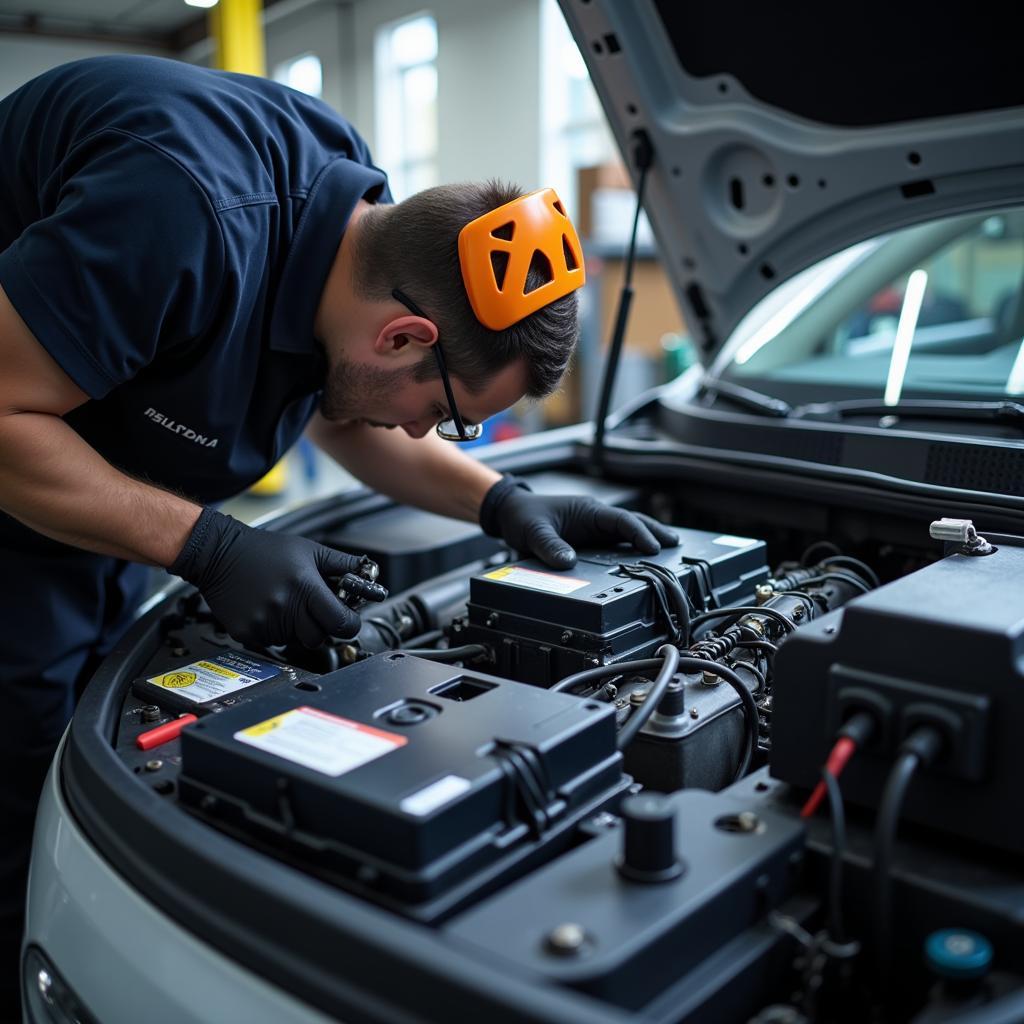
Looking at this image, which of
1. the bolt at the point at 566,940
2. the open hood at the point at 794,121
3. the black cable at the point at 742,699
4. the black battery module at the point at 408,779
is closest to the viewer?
the bolt at the point at 566,940

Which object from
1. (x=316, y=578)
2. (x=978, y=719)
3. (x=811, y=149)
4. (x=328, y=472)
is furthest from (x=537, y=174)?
(x=978, y=719)

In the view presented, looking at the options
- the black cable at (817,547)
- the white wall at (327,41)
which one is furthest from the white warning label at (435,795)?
the white wall at (327,41)

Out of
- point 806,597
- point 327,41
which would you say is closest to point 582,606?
point 806,597

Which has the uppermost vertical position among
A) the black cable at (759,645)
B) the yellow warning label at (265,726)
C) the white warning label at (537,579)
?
the yellow warning label at (265,726)

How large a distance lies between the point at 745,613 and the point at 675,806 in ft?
1.82

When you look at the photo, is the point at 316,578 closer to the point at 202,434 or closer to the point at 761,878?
the point at 202,434

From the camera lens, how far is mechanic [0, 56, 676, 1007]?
122 cm

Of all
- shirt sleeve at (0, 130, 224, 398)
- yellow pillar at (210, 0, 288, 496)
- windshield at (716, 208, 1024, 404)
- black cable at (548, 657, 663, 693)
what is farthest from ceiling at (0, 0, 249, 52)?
black cable at (548, 657, 663, 693)

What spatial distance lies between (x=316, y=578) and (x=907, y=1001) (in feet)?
2.71

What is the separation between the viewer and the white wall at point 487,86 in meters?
7.78

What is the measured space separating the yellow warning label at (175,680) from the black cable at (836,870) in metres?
0.76

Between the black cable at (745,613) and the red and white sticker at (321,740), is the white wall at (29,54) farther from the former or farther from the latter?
the red and white sticker at (321,740)

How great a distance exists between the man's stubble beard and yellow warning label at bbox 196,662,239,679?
1.61 ft

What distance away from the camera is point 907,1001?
2.61ft
